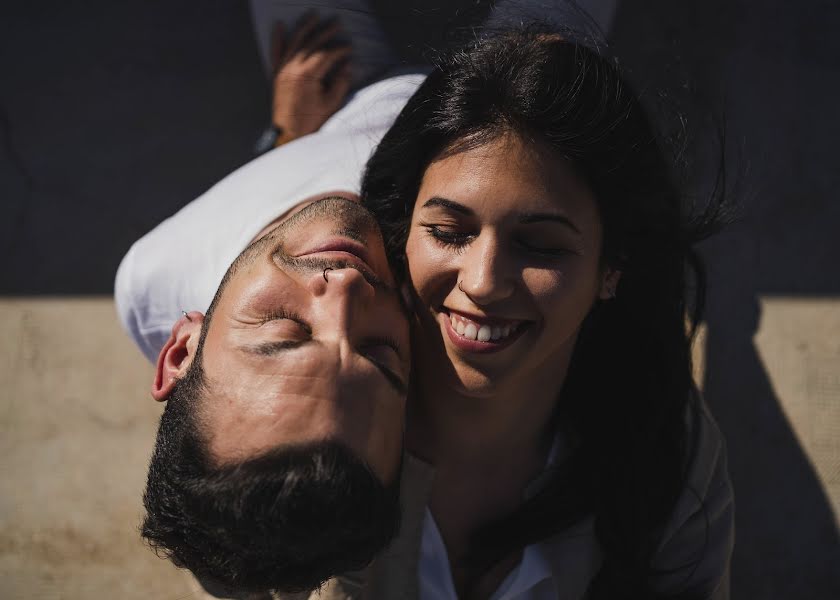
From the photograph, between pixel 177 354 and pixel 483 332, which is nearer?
pixel 483 332

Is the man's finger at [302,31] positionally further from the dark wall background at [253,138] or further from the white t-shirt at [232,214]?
the dark wall background at [253,138]

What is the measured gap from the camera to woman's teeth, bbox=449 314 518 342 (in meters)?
1.28

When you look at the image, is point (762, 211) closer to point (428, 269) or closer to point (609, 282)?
point (609, 282)

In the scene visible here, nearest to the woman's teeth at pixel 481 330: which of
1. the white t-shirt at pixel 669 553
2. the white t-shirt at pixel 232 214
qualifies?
the white t-shirt at pixel 669 553

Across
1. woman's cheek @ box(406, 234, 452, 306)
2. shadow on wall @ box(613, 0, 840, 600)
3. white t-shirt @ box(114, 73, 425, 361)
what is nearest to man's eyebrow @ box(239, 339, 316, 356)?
woman's cheek @ box(406, 234, 452, 306)

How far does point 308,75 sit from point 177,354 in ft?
3.29

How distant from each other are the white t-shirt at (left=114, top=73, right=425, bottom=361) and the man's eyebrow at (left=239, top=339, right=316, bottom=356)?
0.51m

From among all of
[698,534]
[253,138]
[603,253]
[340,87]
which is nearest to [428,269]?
[603,253]

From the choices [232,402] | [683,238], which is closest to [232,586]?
[232,402]

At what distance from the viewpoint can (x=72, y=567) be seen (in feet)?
6.86

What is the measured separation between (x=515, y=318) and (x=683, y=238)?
46 cm

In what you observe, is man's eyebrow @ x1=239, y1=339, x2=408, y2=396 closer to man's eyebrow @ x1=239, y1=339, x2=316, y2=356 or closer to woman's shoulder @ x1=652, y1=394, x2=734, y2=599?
man's eyebrow @ x1=239, y1=339, x2=316, y2=356

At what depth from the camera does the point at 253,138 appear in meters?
2.42

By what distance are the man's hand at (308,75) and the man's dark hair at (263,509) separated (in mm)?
1006
